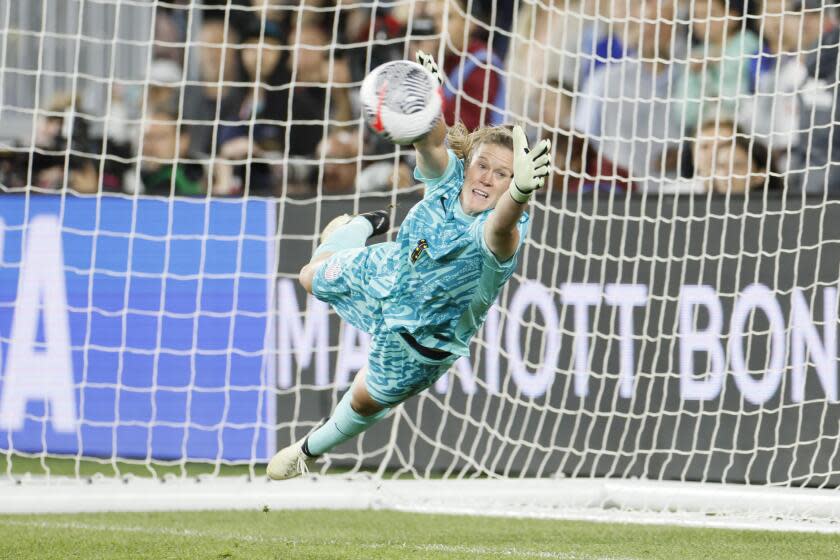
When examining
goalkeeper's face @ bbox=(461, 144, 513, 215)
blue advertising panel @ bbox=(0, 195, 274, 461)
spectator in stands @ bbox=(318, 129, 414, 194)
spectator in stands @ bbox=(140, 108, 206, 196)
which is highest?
goalkeeper's face @ bbox=(461, 144, 513, 215)

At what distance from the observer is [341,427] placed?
5.75 meters

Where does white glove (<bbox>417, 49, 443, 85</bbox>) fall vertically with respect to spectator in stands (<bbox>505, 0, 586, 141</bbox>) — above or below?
above

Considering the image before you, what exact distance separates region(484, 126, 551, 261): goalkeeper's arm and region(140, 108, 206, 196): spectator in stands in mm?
4711

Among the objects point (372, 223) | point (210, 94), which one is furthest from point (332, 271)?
point (210, 94)

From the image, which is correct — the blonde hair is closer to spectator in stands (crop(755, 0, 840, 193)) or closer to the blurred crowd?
the blurred crowd

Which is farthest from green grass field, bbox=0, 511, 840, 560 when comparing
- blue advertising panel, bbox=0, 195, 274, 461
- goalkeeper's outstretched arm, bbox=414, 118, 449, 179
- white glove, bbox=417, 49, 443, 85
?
white glove, bbox=417, 49, 443, 85

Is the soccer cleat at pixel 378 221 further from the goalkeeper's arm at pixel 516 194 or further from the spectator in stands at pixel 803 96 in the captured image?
the spectator in stands at pixel 803 96

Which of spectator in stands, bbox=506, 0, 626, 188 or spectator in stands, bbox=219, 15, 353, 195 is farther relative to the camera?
spectator in stands, bbox=219, 15, 353, 195

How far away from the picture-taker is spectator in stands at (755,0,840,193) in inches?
307

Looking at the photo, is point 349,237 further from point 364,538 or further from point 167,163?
point 167,163

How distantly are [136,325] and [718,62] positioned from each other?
3984 millimetres

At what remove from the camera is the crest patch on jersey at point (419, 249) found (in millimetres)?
5188

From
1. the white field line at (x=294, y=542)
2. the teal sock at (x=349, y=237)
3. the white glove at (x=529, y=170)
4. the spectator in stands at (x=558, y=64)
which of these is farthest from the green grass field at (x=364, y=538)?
the spectator in stands at (x=558, y=64)

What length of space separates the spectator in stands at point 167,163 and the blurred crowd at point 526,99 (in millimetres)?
12
